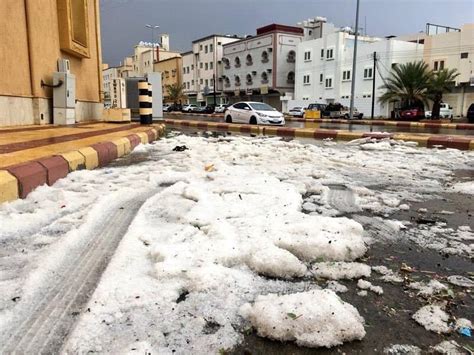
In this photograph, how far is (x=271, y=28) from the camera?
2051 inches

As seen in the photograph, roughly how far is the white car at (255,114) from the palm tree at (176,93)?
159 feet

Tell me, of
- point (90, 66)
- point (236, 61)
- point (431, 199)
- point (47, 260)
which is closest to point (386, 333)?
point (47, 260)

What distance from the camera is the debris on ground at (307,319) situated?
5.16 ft

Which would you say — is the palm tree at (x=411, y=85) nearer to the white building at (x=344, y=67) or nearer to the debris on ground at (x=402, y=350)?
the white building at (x=344, y=67)

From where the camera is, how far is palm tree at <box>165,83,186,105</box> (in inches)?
2667

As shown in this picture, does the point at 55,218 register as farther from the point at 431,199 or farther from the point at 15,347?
the point at 431,199

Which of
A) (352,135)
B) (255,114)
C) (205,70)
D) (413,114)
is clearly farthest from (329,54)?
(352,135)

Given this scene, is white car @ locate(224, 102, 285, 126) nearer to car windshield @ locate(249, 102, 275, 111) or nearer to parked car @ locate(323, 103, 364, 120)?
car windshield @ locate(249, 102, 275, 111)

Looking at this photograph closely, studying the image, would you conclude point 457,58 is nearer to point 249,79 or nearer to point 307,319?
point 249,79

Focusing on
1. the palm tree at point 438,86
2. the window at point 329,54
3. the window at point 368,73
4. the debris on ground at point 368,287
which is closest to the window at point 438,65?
the window at point 368,73

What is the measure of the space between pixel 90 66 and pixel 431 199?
537 inches

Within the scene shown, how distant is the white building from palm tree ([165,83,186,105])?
25.3 m

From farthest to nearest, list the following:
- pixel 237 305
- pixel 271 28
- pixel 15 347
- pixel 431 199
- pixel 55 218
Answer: pixel 271 28 → pixel 431 199 → pixel 55 218 → pixel 237 305 → pixel 15 347

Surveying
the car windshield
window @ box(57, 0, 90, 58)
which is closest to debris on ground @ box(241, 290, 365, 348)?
window @ box(57, 0, 90, 58)
